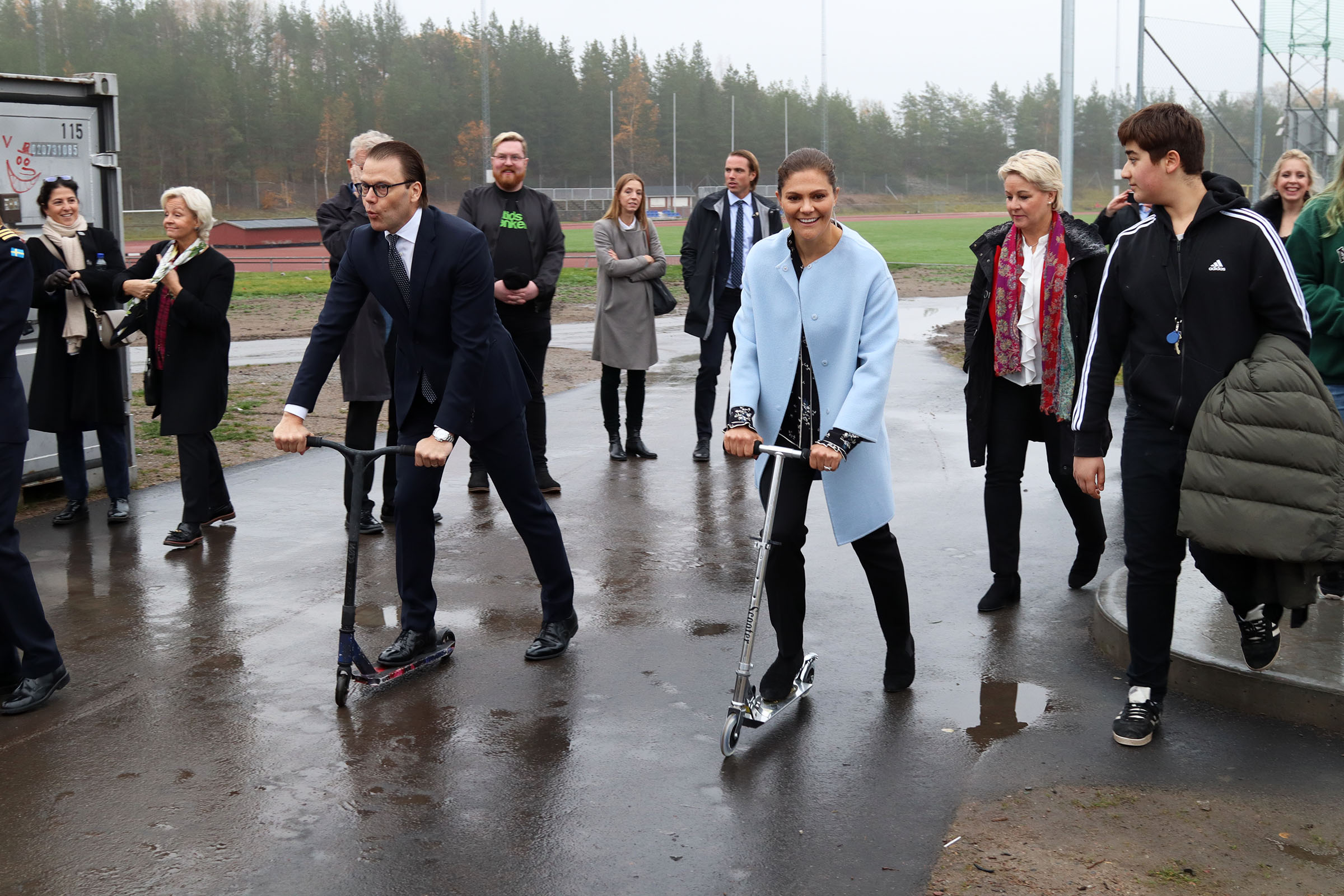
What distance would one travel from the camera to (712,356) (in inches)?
380

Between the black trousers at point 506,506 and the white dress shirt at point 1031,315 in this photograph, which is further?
the white dress shirt at point 1031,315

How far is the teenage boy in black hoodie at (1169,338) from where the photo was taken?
4.20m

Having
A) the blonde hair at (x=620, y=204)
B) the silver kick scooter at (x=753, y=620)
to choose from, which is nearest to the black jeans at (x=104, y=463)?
the blonde hair at (x=620, y=204)

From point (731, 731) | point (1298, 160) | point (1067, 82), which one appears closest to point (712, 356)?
point (1298, 160)

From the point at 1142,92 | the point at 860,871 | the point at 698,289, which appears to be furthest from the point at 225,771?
the point at 1142,92

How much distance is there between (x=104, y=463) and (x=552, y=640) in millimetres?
3895

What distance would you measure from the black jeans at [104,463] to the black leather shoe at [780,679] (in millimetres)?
4818

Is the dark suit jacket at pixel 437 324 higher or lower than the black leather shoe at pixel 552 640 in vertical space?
higher

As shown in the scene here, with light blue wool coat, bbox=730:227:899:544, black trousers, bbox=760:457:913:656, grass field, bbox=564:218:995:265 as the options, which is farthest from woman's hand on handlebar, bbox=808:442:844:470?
grass field, bbox=564:218:995:265

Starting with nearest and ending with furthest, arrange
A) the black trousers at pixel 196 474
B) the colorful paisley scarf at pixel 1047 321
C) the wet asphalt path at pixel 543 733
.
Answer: the wet asphalt path at pixel 543 733 < the colorful paisley scarf at pixel 1047 321 < the black trousers at pixel 196 474

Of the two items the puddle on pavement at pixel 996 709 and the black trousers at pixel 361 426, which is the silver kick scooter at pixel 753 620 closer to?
the puddle on pavement at pixel 996 709

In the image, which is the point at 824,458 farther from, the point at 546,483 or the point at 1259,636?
the point at 546,483

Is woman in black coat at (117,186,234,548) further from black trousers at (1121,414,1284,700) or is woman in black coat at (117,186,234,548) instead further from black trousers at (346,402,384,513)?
black trousers at (1121,414,1284,700)

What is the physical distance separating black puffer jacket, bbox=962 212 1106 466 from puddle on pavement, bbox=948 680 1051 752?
1.30m
